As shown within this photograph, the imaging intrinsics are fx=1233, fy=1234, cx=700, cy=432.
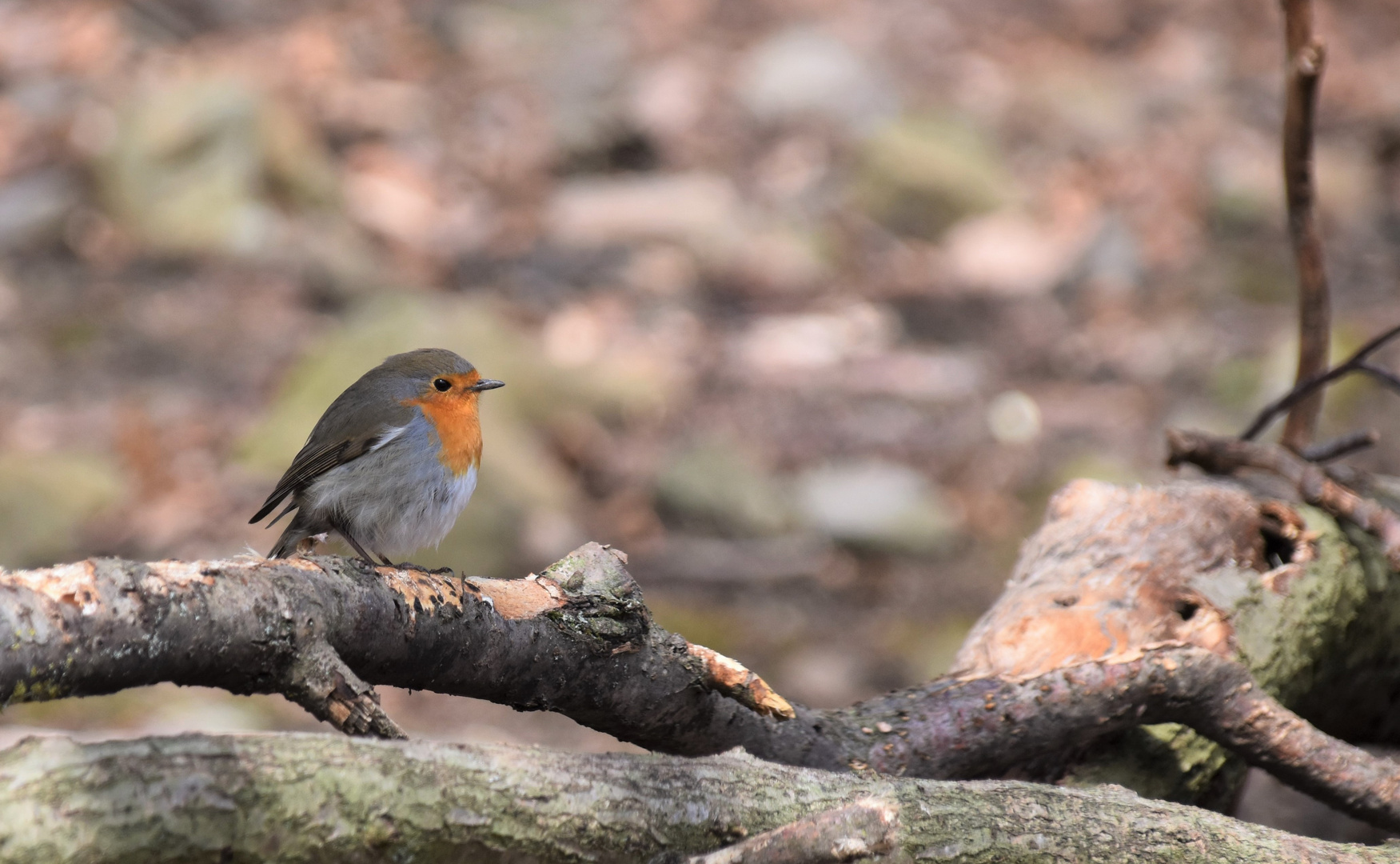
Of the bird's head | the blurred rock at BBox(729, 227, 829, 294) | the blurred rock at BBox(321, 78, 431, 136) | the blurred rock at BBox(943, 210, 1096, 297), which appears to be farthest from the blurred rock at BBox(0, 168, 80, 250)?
the bird's head

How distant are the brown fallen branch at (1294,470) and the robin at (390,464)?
2.02m

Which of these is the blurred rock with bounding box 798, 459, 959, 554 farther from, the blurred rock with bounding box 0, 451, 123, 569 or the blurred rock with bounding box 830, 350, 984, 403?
the blurred rock with bounding box 0, 451, 123, 569

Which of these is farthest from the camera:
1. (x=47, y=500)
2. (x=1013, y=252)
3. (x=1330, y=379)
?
(x=1013, y=252)

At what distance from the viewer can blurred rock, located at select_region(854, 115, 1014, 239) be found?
32.6ft

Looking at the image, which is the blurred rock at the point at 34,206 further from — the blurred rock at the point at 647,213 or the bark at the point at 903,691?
the bark at the point at 903,691

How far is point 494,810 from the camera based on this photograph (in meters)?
1.62

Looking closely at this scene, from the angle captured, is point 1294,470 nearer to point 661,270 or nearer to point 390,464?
point 390,464

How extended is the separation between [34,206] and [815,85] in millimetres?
6430

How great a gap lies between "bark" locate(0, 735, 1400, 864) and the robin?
4.34 ft

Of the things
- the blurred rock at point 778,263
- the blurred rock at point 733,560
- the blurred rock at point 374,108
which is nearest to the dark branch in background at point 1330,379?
the blurred rock at point 733,560

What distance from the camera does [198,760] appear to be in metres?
1.44

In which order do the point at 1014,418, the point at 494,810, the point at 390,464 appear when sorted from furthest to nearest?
the point at 1014,418 < the point at 390,464 < the point at 494,810

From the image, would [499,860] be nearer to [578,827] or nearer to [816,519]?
[578,827]

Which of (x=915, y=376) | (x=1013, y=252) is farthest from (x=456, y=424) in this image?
(x=1013, y=252)
